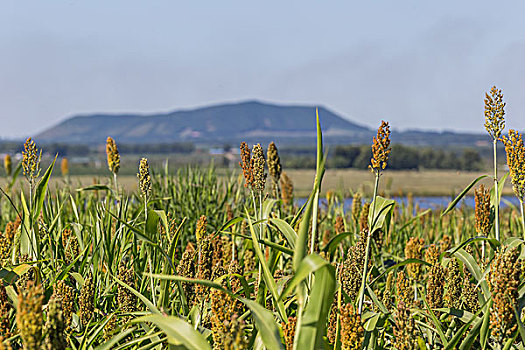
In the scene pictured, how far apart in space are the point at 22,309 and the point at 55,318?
0.07 m

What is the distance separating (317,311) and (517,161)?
1.29 metres

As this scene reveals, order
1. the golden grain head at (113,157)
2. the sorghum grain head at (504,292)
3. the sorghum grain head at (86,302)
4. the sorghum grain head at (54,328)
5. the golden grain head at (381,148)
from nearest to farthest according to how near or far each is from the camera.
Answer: the sorghum grain head at (54,328) → the sorghum grain head at (504,292) → the golden grain head at (381,148) → the sorghum grain head at (86,302) → the golden grain head at (113,157)

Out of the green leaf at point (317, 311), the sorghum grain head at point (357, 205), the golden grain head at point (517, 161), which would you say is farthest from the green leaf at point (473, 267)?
the sorghum grain head at point (357, 205)

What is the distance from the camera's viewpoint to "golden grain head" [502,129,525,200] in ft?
6.88

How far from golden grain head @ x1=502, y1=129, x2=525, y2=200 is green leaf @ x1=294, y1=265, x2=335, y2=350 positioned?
1.24 m

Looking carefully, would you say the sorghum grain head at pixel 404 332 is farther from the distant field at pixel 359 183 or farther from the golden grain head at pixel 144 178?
the golden grain head at pixel 144 178

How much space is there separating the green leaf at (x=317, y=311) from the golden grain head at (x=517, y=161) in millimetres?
1241

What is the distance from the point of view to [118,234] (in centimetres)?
250

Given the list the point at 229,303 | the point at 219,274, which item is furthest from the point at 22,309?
the point at 219,274

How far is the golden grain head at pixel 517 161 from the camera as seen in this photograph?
6.88 feet

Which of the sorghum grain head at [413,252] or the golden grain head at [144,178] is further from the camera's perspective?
the sorghum grain head at [413,252]

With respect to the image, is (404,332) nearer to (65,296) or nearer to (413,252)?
(65,296)

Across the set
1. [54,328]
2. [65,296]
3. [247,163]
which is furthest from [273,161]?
[54,328]

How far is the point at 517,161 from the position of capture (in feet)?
6.92
